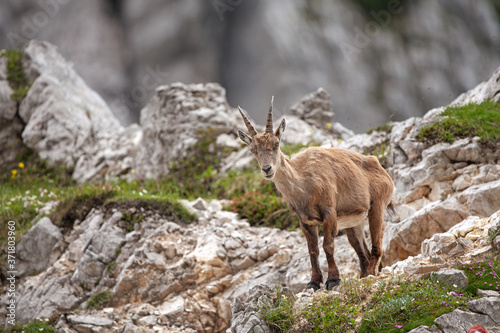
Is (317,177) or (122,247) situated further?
(122,247)

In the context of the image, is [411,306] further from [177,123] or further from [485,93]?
[177,123]

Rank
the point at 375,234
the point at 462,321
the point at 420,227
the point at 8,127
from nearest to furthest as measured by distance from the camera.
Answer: the point at 462,321
the point at 375,234
the point at 420,227
the point at 8,127

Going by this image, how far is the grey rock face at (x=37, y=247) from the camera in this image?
11.5 meters

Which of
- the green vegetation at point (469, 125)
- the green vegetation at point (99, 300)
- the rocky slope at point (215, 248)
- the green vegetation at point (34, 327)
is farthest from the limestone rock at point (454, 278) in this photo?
the green vegetation at point (34, 327)

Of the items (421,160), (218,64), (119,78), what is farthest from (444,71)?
(119,78)

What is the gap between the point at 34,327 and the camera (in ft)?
29.4

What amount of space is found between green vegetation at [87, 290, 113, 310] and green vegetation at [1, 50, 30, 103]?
13.7 metres

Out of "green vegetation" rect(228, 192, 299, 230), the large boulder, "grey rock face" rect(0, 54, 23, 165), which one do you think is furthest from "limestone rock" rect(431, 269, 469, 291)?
"grey rock face" rect(0, 54, 23, 165)

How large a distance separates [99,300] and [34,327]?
4.18 feet

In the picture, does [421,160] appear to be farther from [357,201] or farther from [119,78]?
[119,78]

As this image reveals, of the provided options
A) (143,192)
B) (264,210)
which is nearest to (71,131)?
(143,192)

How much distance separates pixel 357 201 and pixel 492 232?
2017 millimetres

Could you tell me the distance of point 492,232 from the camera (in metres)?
6.39

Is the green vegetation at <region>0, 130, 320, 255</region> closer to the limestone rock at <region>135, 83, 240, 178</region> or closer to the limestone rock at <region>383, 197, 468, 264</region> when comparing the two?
the limestone rock at <region>135, 83, 240, 178</region>
